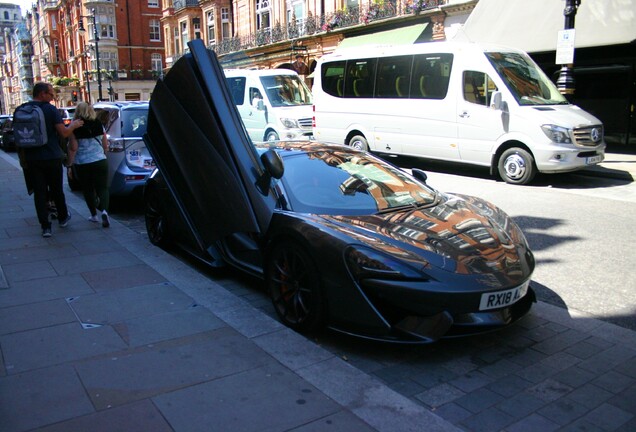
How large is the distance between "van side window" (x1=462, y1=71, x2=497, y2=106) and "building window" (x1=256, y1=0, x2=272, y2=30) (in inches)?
974

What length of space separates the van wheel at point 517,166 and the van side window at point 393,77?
2926mm

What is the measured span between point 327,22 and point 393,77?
50.8ft

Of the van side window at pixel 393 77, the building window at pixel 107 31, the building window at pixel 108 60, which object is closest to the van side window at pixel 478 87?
the van side window at pixel 393 77

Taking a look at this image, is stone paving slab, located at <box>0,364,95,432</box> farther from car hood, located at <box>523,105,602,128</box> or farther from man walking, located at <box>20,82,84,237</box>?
car hood, located at <box>523,105,602,128</box>

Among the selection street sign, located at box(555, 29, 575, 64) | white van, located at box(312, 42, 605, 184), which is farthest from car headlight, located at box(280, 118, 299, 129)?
street sign, located at box(555, 29, 575, 64)

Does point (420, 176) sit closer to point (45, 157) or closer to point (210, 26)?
point (45, 157)

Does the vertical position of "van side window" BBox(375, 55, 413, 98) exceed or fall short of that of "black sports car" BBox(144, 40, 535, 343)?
it exceeds it

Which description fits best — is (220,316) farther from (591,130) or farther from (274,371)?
(591,130)

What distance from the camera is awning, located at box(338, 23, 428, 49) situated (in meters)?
21.4

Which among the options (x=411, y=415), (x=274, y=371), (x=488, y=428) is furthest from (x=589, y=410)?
(x=274, y=371)

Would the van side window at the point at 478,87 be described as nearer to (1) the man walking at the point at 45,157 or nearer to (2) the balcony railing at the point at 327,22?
(1) the man walking at the point at 45,157

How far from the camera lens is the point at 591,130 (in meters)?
9.92

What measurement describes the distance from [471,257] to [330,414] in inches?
57.2

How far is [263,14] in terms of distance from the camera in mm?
34375
